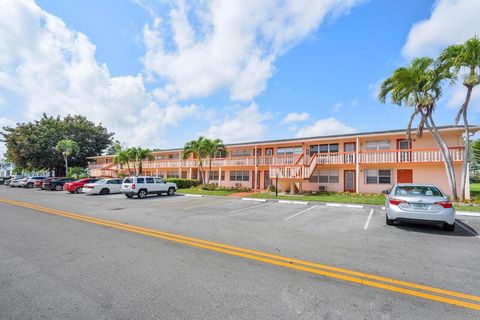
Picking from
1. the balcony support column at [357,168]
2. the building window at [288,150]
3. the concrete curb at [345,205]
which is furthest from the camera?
the building window at [288,150]

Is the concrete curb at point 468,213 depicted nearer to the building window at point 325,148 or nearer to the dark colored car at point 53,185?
the building window at point 325,148

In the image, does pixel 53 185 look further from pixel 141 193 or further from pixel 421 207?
pixel 421 207

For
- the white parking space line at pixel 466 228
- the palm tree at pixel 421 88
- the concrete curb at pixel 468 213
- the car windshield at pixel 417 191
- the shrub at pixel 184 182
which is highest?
the palm tree at pixel 421 88

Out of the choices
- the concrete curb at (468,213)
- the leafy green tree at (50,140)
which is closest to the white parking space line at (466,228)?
the concrete curb at (468,213)

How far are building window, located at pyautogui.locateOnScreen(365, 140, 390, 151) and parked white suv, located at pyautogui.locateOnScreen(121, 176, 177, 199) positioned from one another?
18.0 m

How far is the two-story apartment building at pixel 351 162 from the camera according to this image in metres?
17.8

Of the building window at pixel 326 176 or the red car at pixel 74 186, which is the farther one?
the red car at pixel 74 186

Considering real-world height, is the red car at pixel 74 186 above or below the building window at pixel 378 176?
below

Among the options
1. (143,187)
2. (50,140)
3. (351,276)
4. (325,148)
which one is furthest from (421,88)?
(50,140)

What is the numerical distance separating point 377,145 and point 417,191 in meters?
13.7

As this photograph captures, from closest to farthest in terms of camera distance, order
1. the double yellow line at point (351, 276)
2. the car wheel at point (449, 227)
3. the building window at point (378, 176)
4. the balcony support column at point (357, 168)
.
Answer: the double yellow line at point (351, 276)
the car wheel at point (449, 227)
the balcony support column at point (357, 168)
the building window at point (378, 176)

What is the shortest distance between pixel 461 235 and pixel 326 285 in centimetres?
636

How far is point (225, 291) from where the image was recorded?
3531 millimetres

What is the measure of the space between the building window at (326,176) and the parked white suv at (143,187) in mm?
13621
